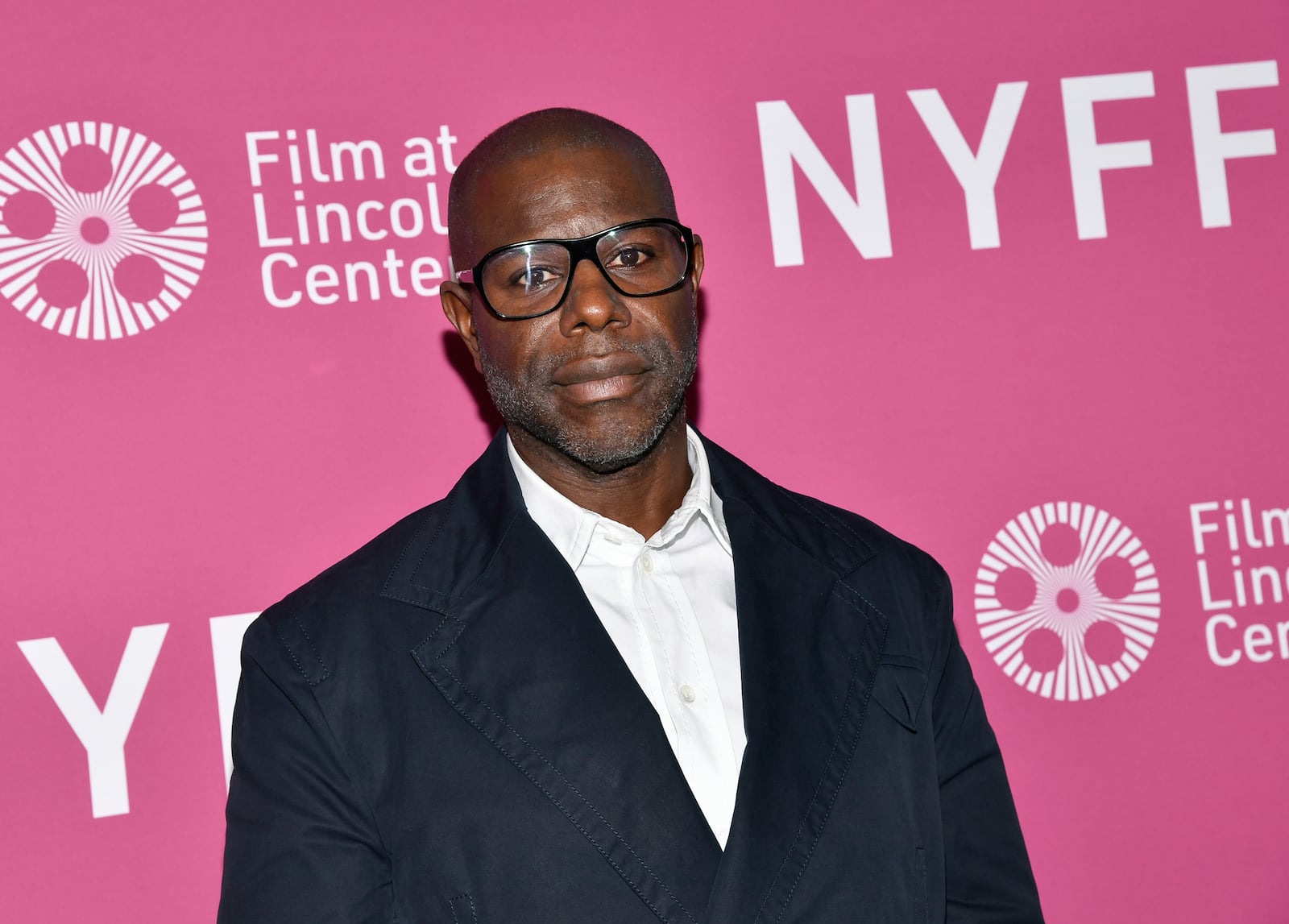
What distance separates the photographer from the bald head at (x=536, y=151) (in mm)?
1361

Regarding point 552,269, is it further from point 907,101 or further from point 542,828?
point 907,101

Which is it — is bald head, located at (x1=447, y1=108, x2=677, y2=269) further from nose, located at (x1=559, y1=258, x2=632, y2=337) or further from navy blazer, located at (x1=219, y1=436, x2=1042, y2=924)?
navy blazer, located at (x1=219, y1=436, x2=1042, y2=924)

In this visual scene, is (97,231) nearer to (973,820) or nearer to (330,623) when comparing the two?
(330,623)

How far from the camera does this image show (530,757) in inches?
48.7

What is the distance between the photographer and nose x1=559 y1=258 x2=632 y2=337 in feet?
4.27

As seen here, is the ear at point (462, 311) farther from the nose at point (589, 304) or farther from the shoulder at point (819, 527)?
the shoulder at point (819, 527)

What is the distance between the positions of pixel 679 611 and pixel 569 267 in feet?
1.27

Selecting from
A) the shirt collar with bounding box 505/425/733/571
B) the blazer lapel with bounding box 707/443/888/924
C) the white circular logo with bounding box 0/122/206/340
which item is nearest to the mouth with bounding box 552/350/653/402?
the shirt collar with bounding box 505/425/733/571

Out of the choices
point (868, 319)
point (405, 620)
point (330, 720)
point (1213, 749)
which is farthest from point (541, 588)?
point (1213, 749)

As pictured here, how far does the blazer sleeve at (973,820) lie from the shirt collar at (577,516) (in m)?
0.31

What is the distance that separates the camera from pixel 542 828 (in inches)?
48.1

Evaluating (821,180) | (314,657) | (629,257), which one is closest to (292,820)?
(314,657)

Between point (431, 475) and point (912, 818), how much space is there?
0.77 meters

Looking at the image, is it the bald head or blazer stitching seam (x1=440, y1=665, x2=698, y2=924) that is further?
the bald head
